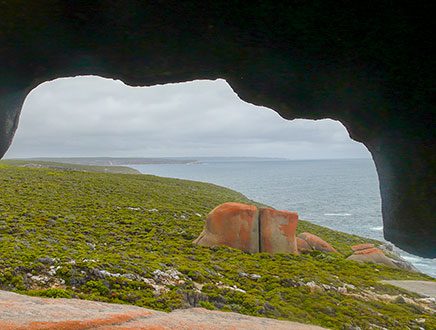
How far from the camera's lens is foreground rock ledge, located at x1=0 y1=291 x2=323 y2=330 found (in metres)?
9.43

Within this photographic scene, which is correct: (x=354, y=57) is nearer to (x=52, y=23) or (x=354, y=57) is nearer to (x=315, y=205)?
(x=52, y=23)

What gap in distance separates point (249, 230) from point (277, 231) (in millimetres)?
2392

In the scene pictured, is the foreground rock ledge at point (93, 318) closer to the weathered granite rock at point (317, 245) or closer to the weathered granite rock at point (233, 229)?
the weathered granite rock at point (233, 229)

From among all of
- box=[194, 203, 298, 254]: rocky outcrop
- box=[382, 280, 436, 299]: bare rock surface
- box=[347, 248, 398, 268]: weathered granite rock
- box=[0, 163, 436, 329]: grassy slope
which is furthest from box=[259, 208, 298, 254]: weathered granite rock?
box=[382, 280, 436, 299]: bare rock surface

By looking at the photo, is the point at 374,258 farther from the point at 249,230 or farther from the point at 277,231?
the point at 249,230

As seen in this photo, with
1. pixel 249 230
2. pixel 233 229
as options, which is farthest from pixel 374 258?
pixel 233 229

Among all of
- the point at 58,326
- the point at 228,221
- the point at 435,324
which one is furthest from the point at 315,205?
the point at 58,326

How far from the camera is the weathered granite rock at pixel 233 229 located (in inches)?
1170

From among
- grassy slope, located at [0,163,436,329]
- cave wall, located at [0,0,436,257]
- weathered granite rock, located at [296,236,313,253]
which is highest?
cave wall, located at [0,0,436,257]

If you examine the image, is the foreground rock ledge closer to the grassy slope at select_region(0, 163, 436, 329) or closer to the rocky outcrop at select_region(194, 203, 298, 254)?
the grassy slope at select_region(0, 163, 436, 329)

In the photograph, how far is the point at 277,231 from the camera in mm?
30734

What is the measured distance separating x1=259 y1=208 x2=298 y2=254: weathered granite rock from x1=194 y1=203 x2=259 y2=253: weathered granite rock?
0.59m

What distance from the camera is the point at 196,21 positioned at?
5.28m

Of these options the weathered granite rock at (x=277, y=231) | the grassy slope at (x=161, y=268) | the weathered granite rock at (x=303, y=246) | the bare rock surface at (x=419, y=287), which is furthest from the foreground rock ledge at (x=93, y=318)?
the weathered granite rock at (x=303, y=246)
